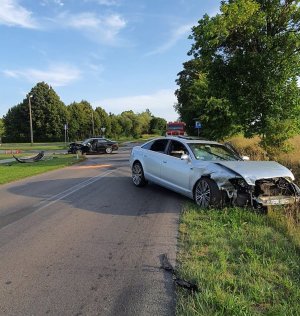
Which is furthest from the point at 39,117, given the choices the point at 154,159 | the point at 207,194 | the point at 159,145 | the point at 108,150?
the point at 207,194

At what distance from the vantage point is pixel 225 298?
4.23 metres

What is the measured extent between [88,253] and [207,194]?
3603 millimetres

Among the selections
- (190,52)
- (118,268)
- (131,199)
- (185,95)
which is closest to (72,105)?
(185,95)

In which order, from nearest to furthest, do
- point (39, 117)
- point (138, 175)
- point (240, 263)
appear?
point (240, 263) < point (138, 175) < point (39, 117)

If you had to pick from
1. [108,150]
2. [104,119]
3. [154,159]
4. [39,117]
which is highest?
[39,117]

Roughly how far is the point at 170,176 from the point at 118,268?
5541 mm

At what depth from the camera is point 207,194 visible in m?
8.94

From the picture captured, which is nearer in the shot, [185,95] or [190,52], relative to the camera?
[190,52]

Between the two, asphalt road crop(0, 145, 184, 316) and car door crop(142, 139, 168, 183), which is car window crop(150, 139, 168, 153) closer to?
car door crop(142, 139, 168, 183)

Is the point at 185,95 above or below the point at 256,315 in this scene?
above

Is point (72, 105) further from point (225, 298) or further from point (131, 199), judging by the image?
point (225, 298)

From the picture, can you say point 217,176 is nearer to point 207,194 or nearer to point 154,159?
point 207,194

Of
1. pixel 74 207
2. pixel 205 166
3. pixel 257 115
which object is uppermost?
pixel 257 115

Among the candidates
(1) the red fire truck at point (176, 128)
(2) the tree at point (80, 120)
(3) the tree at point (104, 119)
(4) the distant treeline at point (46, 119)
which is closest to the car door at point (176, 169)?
(1) the red fire truck at point (176, 128)
